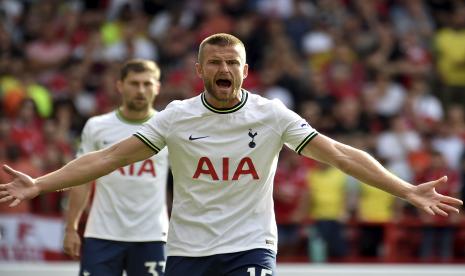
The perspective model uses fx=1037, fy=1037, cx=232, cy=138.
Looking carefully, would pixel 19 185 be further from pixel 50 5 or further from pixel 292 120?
pixel 50 5

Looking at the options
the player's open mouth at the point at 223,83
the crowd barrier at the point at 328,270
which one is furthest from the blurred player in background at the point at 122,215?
the crowd barrier at the point at 328,270

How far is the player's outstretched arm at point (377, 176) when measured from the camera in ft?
21.1

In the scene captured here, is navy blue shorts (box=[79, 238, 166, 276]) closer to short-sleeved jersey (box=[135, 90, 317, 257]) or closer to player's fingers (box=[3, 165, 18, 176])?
short-sleeved jersey (box=[135, 90, 317, 257])

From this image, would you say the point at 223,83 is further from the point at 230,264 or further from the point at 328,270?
the point at 328,270

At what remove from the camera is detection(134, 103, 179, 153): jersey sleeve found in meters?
6.83

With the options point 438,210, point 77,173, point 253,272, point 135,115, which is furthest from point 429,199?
point 135,115

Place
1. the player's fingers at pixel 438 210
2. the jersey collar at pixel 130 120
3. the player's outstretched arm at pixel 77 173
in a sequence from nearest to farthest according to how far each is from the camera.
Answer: the player's fingers at pixel 438 210 → the player's outstretched arm at pixel 77 173 → the jersey collar at pixel 130 120

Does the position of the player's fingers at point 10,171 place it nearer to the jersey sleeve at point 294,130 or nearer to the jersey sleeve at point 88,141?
the jersey sleeve at point 294,130

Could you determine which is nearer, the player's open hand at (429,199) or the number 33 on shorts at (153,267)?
the player's open hand at (429,199)

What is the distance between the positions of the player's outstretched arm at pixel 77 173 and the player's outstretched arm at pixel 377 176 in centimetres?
113

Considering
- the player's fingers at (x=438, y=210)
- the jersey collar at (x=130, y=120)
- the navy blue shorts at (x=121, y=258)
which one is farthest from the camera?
the jersey collar at (x=130, y=120)

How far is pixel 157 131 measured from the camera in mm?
6859

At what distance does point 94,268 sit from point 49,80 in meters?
9.16

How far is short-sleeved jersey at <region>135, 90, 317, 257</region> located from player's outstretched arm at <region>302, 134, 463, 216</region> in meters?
0.12
